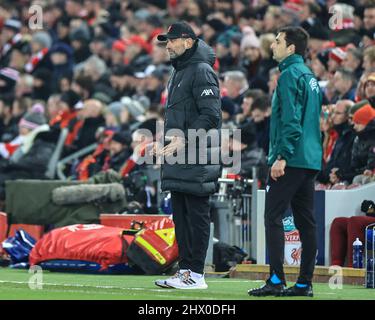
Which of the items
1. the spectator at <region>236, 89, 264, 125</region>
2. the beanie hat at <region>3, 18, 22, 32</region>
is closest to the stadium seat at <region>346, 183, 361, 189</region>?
the spectator at <region>236, 89, 264, 125</region>

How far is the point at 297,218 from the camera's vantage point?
33.1 ft

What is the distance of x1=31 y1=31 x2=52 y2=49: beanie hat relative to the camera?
2525cm

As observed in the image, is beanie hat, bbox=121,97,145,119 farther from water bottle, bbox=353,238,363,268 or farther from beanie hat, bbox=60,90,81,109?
water bottle, bbox=353,238,363,268

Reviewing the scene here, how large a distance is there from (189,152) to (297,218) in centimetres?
122

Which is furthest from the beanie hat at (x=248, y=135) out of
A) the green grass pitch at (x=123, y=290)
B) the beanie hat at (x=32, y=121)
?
the beanie hat at (x=32, y=121)

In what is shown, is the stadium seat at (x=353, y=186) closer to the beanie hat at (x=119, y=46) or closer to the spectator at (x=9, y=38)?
the beanie hat at (x=119, y=46)

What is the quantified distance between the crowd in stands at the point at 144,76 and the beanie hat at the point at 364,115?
1 centimetres

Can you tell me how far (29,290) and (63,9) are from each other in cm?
1717

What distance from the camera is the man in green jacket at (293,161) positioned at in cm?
985

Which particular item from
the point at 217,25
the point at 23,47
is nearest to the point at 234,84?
the point at 217,25

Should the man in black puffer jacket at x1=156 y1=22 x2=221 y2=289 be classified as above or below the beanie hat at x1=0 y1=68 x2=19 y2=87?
below

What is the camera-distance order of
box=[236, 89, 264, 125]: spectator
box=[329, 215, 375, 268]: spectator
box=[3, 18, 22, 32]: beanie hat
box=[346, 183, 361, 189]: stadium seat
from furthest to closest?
box=[3, 18, 22, 32]: beanie hat → box=[236, 89, 264, 125]: spectator → box=[346, 183, 361, 189]: stadium seat → box=[329, 215, 375, 268]: spectator

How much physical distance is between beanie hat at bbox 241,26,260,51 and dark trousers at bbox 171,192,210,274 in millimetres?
8722
